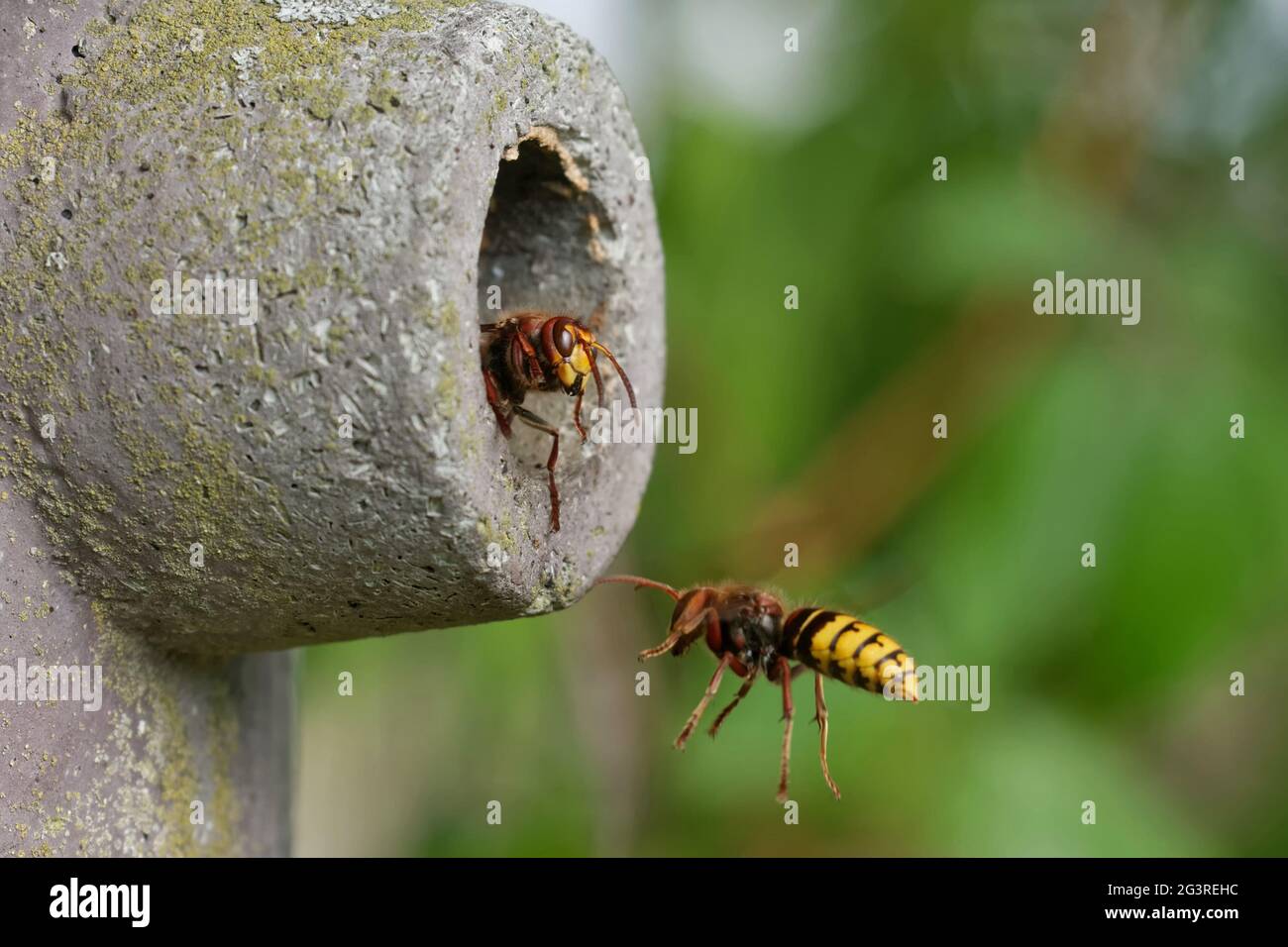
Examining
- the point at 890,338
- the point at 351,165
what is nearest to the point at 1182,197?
the point at 890,338

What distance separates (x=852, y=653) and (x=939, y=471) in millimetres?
1315

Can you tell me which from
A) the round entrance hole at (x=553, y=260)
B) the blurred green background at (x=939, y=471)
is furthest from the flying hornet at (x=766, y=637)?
the blurred green background at (x=939, y=471)

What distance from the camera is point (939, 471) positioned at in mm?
2691

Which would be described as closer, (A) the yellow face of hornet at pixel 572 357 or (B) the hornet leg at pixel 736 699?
(A) the yellow face of hornet at pixel 572 357

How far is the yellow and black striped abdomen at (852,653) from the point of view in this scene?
143 cm

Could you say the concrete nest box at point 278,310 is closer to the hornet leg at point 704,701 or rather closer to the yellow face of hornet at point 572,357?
the yellow face of hornet at point 572,357

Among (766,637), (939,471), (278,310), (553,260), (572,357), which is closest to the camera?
(278,310)

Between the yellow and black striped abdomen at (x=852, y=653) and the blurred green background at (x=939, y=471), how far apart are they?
1.63 ft

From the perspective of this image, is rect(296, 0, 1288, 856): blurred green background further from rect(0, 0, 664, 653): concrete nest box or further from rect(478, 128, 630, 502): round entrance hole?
rect(0, 0, 664, 653): concrete nest box

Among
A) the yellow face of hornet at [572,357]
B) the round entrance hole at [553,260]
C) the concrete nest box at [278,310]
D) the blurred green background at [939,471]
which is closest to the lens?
the concrete nest box at [278,310]

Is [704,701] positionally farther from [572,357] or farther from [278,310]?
[278,310]

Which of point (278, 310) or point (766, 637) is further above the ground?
point (278, 310)

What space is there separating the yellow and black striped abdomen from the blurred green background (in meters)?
0.50

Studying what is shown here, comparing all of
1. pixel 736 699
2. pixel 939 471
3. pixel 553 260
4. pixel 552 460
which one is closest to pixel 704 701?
pixel 736 699
